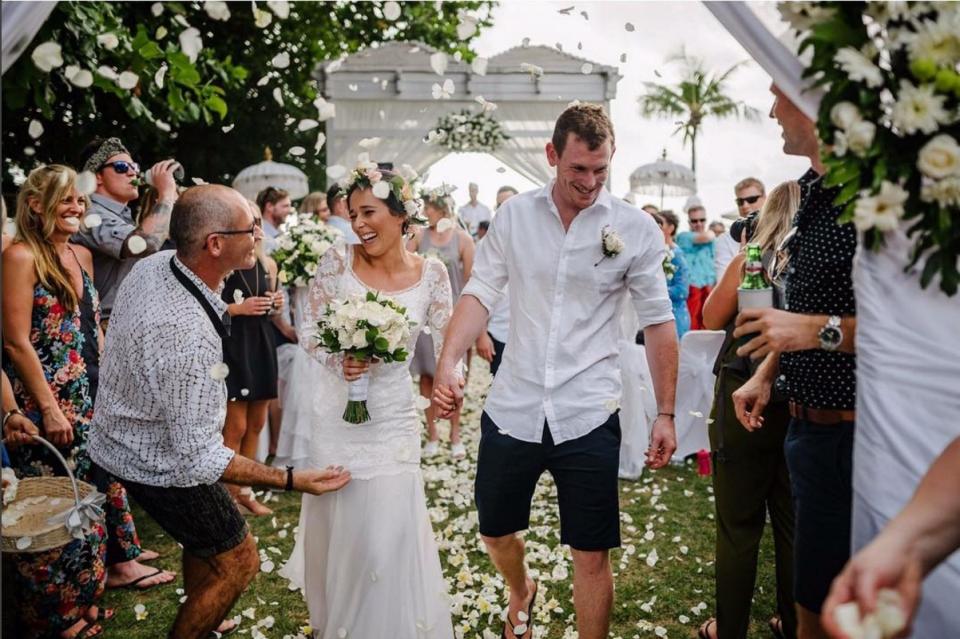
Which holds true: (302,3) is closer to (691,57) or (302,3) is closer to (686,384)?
(686,384)

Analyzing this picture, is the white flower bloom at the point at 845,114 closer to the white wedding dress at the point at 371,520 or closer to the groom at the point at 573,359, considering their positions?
the groom at the point at 573,359

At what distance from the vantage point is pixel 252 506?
5.87 meters

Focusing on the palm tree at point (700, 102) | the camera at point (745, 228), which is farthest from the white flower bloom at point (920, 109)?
the palm tree at point (700, 102)

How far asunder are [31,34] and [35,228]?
1.91m

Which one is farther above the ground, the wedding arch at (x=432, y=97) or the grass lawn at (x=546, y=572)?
the wedding arch at (x=432, y=97)

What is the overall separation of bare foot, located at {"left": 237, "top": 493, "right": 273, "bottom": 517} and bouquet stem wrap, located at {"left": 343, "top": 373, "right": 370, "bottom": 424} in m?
2.52

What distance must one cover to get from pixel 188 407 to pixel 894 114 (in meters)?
2.46

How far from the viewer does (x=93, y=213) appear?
15.4 feet

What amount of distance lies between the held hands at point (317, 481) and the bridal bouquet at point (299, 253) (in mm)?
3590

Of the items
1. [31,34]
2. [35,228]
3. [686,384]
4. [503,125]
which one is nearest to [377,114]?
[503,125]

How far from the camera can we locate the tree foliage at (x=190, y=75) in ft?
17.2

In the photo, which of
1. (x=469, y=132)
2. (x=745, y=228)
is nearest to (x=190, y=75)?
(x=745, y=228)

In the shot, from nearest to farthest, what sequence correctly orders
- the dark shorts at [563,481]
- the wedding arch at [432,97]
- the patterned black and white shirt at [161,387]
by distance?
the patterned black and white shirt at [161,387], the dark shorts at [563,481], the wedding arch at [432,97]

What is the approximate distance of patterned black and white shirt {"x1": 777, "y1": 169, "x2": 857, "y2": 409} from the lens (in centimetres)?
250
